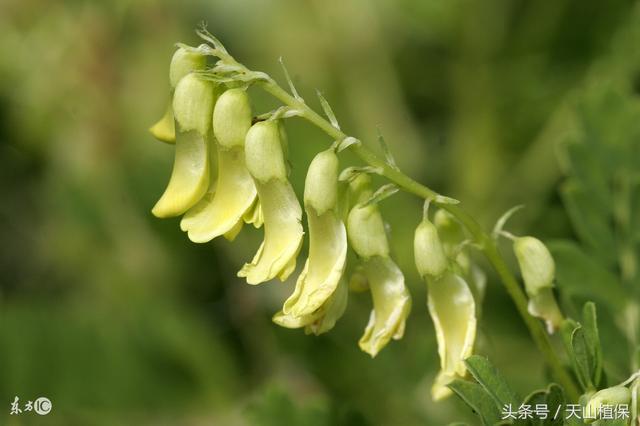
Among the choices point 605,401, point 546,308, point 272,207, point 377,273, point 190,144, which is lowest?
point 605,401

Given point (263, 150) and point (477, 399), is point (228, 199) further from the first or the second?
point (477, 399)

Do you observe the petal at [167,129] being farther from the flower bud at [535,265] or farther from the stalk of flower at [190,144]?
the flower bud at [535,265]

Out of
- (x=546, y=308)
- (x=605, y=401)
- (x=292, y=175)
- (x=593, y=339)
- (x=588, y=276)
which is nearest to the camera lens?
(x=605, y=401)

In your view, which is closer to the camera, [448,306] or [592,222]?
[448,306]

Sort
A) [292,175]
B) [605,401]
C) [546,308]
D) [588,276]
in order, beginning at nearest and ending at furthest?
[605,401], [546,308], [588,276], [292,175]

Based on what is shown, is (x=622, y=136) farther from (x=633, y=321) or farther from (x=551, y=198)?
(x=551, y=198)

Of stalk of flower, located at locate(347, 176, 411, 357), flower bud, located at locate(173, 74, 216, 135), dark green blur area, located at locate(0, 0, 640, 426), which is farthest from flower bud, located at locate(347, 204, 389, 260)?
dark green blur area, located at locate(0, 0, 640, 426)

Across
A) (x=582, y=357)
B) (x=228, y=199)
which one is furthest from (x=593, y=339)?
(x=228, y=199)

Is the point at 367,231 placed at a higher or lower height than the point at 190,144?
lower
